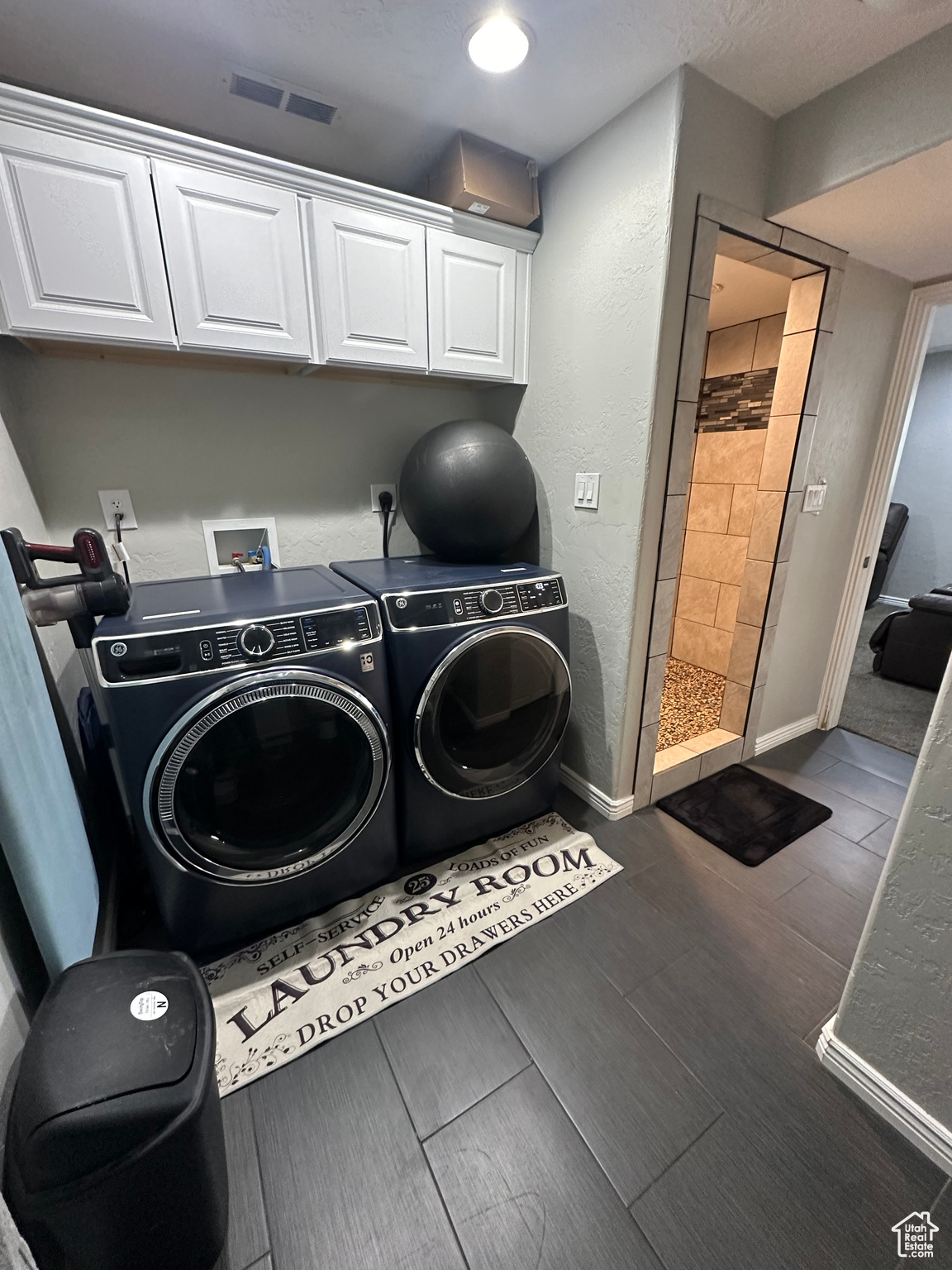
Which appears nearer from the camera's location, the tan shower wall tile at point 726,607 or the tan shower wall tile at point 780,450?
the tan shower wall tile at point 780,450

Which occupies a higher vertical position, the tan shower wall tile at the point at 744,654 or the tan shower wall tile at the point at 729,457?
the tan shower wall tile at the point at 729,457

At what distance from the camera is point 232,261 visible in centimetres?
144

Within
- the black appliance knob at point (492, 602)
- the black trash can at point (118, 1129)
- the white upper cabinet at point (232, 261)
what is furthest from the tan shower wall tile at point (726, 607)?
the black trash can at point (118, 1129)

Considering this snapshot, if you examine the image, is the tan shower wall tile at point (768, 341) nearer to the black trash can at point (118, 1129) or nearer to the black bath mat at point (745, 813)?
the black bath mat at point (745, 813)

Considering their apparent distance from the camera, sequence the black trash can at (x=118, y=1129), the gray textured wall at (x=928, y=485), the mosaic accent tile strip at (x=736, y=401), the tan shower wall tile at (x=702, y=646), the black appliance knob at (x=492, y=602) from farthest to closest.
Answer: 1. the gray textured wall at (x=928, y=485)
2. the tan shower wall tile at (x=702, y=646)
3. the mosaic accent tile strip at (x=736, y=401)
4. the black appliance knob at (x=492, y=602)
5. the black trash can at (x=118, y=1129)

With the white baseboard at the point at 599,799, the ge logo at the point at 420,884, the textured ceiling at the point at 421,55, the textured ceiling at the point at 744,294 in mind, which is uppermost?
the textured ceiling at the point at 421,55

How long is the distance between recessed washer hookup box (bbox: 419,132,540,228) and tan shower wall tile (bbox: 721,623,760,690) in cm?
181

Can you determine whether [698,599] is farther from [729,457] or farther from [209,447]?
[209,447]

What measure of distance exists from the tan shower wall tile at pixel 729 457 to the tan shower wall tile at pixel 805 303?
0.83 metres

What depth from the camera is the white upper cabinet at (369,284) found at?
154cm

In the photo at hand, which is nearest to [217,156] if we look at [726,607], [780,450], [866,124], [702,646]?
[866,124]

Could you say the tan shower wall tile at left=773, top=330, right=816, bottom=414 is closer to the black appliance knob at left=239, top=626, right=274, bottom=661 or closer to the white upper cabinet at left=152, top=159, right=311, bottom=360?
the white upper cabinet at left=152, top=159, right=311, bottom=360

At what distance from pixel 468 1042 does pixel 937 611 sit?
138 inches

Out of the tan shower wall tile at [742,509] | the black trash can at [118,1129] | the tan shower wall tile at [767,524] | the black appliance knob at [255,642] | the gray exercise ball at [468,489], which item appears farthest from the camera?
the tan shower wall tile at [742,509]
